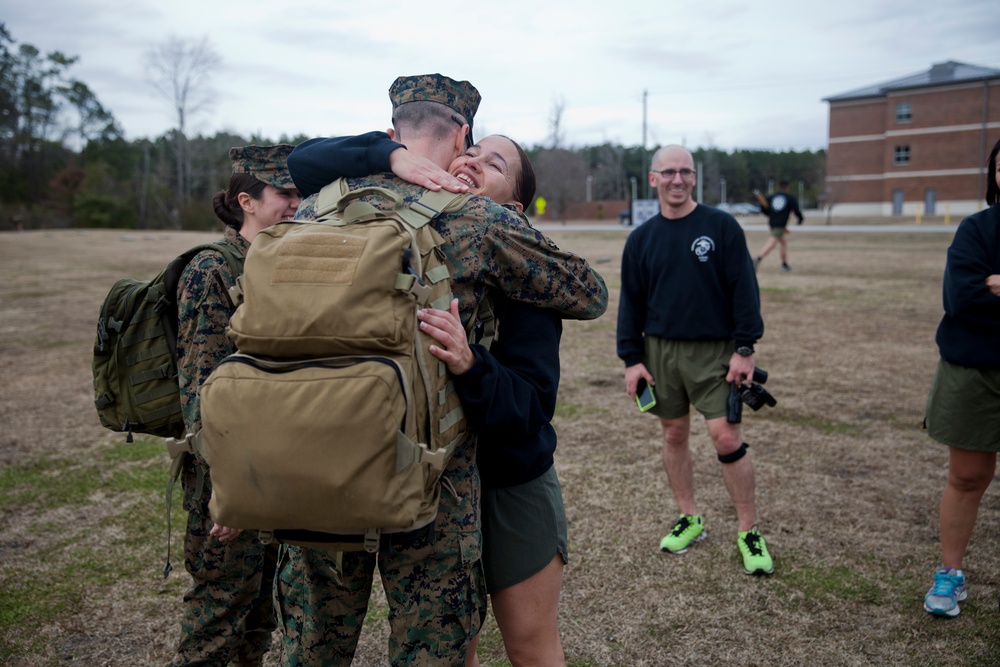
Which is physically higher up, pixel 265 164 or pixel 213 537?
pixel 265 164

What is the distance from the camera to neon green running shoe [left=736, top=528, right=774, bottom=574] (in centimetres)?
399

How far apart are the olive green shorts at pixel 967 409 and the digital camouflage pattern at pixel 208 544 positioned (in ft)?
10.3

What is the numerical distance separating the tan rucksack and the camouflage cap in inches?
50.3

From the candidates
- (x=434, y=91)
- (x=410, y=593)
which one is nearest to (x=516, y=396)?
(x=410, y=593)

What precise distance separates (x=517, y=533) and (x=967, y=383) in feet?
8.41

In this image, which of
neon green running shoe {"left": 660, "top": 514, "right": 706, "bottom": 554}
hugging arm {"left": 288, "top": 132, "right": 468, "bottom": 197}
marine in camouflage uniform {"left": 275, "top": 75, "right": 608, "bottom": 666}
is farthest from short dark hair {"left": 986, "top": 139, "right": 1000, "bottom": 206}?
hugging arm {"left": 288, "top": 132, "right": 468, "bottom": 197}

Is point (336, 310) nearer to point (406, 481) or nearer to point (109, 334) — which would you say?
point (406, 481)

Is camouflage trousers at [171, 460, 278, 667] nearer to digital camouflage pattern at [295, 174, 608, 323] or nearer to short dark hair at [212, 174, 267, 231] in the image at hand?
short dark hair at [212, 174, 267, 231]

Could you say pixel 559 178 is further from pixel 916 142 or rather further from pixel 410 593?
pixel 410 593

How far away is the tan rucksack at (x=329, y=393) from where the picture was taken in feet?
5.04

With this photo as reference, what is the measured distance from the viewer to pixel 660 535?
14.8 feet

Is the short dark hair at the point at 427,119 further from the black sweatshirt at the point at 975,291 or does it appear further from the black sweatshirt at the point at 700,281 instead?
the black sweatshirt at the point at 975,291

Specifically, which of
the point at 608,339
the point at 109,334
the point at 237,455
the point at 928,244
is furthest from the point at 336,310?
the point at 928,244

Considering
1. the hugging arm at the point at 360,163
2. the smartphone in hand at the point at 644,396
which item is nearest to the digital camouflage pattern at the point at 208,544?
the hugging arm at the point at 360,163
